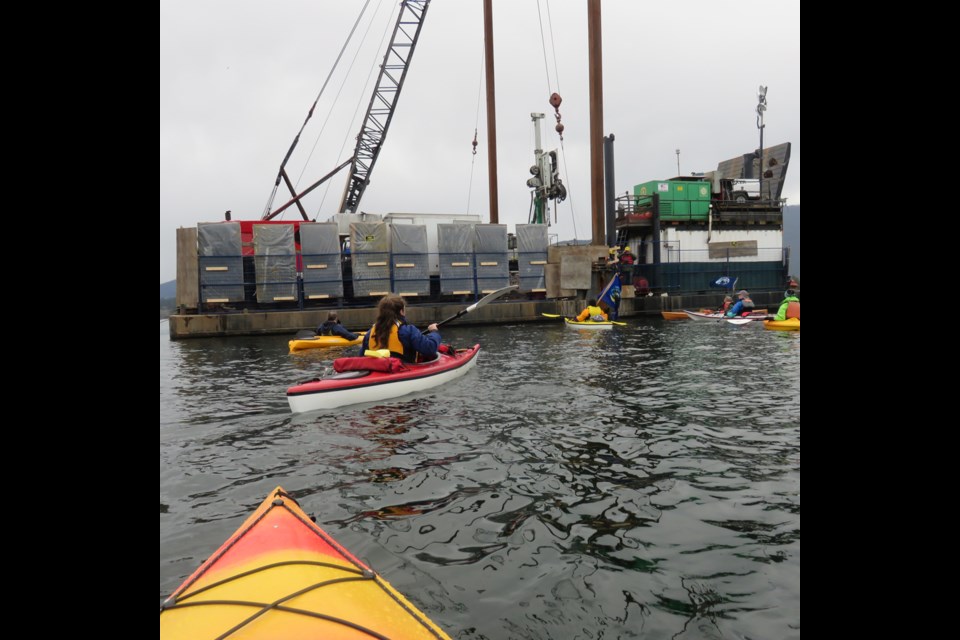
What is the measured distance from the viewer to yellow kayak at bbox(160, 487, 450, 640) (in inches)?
86.4

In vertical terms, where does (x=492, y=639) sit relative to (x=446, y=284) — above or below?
below

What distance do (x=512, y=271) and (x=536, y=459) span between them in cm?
2169

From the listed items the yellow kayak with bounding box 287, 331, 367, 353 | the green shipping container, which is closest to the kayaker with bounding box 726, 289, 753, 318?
the green shipping container

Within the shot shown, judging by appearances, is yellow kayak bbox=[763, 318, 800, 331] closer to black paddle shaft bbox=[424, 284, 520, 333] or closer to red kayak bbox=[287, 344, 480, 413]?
black paddle shaft bbox=[424, 284, 520, 333]

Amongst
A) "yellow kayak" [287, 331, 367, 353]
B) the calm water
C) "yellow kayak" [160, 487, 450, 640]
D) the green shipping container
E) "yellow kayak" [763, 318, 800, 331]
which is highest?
the green shipping container

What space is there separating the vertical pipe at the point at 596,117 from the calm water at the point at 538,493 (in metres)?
14.0

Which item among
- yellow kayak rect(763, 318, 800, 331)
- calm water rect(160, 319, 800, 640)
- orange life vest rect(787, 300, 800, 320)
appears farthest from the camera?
orange life vest rect(787, 300, 800, 320)

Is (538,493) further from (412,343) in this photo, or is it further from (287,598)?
(412,343)

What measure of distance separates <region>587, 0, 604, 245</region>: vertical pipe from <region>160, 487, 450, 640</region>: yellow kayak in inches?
838
